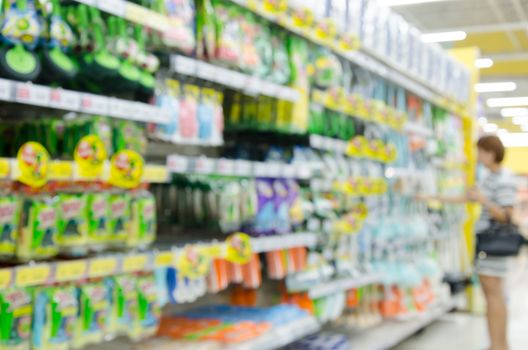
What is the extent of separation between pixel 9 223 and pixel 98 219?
321 mm

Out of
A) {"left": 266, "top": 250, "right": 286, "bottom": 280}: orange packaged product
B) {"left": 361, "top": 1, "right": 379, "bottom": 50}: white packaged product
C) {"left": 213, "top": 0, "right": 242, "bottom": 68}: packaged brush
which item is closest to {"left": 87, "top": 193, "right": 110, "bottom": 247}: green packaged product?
{"left": 213, "top": 0, "right": 242, "bottom": 68}: packaged brush

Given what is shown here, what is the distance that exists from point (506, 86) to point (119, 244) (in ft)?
50.1

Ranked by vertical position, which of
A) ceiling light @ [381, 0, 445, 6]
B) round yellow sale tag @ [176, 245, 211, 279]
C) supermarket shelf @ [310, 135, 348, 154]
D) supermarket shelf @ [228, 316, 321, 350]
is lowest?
supermarket shelf @ [228, 316, 321, 350]

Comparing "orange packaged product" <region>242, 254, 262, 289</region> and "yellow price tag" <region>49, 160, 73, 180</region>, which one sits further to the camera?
"orange packaged product" <region>242, 254, 262, 289</region>

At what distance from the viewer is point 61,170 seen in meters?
1.86

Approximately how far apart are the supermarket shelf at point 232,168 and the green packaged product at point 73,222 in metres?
0.44

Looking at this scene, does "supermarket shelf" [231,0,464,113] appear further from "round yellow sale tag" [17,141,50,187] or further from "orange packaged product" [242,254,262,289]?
"round yellow sale tag" [17,141,50,187]

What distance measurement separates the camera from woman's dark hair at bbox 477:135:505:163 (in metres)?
4.33

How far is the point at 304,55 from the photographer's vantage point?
3.34m

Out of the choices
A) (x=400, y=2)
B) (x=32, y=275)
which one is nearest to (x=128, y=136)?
(x=32, y=275)

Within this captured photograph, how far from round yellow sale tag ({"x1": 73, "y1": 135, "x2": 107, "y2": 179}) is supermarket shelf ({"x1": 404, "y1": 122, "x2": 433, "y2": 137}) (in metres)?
3.16

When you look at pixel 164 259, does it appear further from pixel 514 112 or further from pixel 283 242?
pixel 514 112

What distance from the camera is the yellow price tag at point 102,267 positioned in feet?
6.51

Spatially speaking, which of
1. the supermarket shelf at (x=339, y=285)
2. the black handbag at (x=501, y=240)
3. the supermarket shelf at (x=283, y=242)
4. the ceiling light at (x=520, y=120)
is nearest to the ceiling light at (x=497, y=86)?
the ceiling light at (x=520, y=120)
